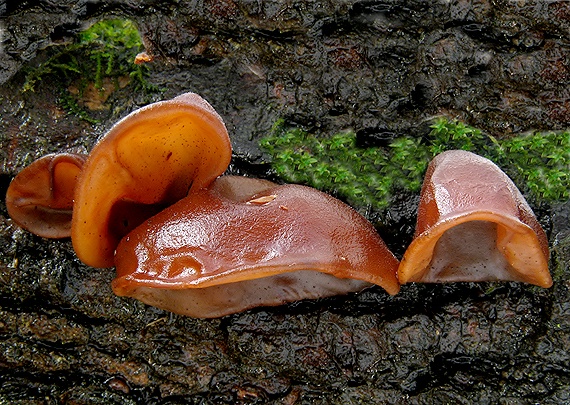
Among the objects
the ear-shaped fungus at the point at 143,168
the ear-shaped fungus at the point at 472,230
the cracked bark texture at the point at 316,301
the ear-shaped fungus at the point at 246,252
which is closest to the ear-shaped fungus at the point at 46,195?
the cracked bark texture at the point at 316,301

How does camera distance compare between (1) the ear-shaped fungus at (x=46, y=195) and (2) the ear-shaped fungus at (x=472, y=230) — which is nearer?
(2) the ear-shaped fungus at (x=472, y=230)

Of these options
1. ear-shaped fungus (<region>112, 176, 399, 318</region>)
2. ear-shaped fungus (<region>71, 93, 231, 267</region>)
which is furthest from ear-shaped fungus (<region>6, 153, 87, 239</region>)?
ear-shaped fungus (<region>112, 176, 399, 318</region>)

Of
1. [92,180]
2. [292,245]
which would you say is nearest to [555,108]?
[292,245]

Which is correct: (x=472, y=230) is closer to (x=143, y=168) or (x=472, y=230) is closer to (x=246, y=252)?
(x=246, y=252)

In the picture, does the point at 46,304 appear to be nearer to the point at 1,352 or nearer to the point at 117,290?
the point at 1,352

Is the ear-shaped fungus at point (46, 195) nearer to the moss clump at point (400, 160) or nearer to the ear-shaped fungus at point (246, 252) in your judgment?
the ear-shaped fungus at point (246, 252)

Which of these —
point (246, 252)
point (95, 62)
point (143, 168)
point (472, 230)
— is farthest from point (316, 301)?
point (95, 62)
